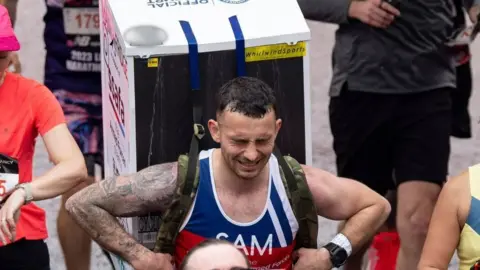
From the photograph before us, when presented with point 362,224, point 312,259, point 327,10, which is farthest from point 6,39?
point 327,10

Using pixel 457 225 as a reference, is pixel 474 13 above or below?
above

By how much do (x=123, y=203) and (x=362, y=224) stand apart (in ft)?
3.09

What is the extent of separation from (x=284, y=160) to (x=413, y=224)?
5.29ft

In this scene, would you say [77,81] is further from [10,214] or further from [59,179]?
[10,214]

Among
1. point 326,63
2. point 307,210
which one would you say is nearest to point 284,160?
point 307,210

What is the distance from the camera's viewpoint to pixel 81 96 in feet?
24.3

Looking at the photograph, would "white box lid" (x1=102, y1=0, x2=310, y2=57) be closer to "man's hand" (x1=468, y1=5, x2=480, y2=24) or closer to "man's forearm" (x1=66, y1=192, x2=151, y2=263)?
"man's forearm" (x1=66, y1=192, x2=151, y2=263)

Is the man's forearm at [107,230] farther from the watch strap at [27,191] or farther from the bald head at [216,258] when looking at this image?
the bald head at [216,258]

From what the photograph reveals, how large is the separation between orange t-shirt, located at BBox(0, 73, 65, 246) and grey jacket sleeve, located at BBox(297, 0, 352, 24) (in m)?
1.62

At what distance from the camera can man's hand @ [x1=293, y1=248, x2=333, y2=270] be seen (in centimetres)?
575

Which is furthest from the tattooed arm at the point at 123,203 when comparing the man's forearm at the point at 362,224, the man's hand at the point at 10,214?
the man's forearm at the point at 362,224

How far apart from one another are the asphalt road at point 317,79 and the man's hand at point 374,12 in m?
2.03

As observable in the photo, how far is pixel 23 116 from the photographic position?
19.5 feet

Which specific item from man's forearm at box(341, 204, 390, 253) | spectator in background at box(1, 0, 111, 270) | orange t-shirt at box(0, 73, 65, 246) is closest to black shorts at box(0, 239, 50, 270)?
orange t-shirt at box(0, 73, 65, 246)
